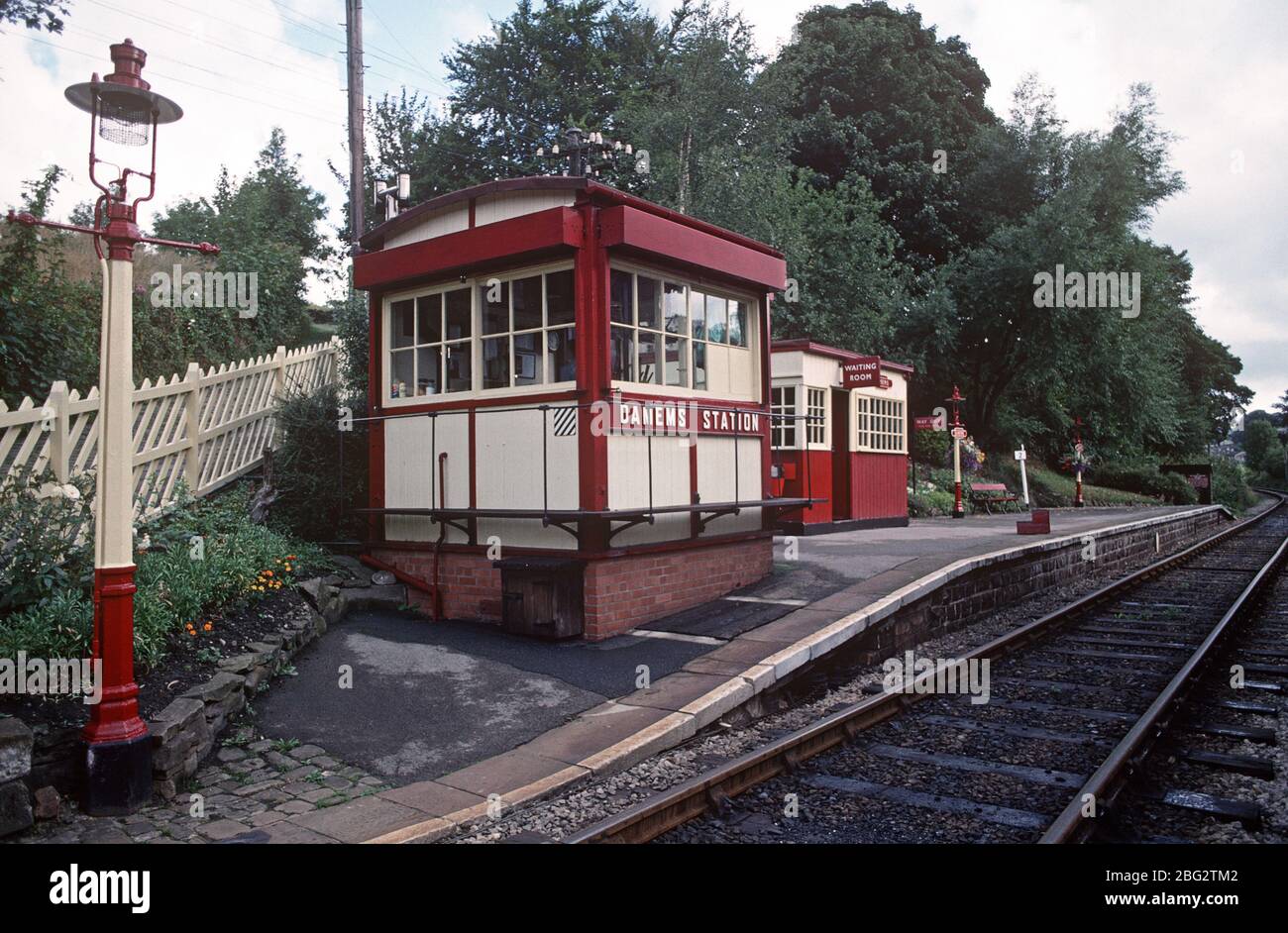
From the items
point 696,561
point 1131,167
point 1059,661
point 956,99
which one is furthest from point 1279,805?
point 956,99

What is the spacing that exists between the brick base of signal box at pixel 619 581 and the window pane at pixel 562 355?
1.76 metres

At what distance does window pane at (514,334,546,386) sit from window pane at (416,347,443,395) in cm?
105

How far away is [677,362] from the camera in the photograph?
344 inches

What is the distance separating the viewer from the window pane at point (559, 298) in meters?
7.93

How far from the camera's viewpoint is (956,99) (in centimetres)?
3288

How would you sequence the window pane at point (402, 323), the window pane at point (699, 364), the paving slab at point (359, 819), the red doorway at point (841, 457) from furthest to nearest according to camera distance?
the red doorway at point (841, 457), the window pane at point (402, 323), the window pane at point (699, 364), the paving slab at point (359, 819)

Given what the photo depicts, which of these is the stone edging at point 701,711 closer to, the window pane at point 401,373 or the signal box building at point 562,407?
the signal box building at point 562,407

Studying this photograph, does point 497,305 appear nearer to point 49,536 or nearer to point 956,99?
point 49,536

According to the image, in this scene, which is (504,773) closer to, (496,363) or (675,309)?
(496,363)

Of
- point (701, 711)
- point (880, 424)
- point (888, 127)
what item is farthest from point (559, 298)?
point (888, 127)

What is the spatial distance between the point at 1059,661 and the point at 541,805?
5.81 metres

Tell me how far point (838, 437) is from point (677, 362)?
299 inches

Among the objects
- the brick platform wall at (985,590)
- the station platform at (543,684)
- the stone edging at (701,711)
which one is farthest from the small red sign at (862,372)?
the stone edging at (701,711)

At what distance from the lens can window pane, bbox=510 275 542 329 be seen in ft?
26.7
